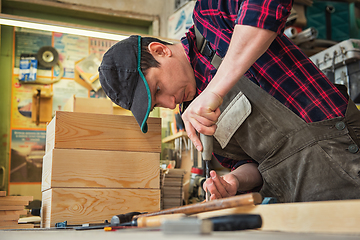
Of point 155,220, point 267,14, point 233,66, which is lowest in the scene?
point 155,220

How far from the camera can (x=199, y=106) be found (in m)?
1.08

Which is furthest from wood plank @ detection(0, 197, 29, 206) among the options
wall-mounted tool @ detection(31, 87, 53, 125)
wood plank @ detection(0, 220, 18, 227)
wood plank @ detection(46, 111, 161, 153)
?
wall-mounted tool @ detection(31, 87, 53, 125)

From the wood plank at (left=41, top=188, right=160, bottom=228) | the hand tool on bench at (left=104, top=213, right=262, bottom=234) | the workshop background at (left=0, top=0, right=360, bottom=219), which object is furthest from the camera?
the workshop background at (left=0, top=0, right=360, bottom=219)

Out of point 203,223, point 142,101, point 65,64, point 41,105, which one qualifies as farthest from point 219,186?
point 65,64

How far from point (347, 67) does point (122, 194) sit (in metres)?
1.72

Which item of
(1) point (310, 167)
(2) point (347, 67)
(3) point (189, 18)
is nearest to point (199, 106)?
(1) point (310, 167)

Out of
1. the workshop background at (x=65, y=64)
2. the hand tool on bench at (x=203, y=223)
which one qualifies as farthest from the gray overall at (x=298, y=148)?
the workshop background at (x=65, y=64)

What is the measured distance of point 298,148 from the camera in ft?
4.09

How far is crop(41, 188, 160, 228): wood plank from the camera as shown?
1625 mm

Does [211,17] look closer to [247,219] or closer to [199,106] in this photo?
[199,106]

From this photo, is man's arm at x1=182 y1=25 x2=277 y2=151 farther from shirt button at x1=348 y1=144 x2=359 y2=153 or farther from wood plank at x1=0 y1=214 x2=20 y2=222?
wood plank at x1=0 y1=214 x2=20 y2=222

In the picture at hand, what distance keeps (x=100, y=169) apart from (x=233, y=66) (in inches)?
38.7

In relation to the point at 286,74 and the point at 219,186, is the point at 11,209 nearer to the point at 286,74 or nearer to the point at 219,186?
the point at 219,186

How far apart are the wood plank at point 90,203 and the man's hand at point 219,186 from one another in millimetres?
543
